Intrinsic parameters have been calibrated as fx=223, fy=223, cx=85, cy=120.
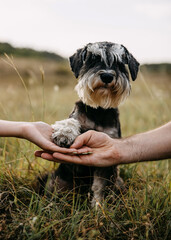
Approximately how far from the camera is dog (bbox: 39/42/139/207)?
2723 millimetres

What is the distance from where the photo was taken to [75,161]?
2453 mm

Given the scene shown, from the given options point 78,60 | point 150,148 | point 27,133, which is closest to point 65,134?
point 27,133

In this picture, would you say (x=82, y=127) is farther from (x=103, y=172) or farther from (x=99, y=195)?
(x=99, y=195)

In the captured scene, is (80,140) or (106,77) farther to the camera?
(106,77)

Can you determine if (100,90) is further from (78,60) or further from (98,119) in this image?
(78,60)

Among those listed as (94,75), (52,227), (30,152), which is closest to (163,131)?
(94,75)

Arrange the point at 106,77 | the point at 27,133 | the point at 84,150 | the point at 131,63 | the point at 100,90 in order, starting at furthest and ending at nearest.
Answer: the point at 131,63
the point at 100,90
the point at 106,77
the point at 84,150
the point at 27,133

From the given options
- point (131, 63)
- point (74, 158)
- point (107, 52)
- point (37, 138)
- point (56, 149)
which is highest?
point (107, 52)

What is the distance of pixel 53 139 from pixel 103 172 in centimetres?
79

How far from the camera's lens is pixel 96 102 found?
2.87 metres

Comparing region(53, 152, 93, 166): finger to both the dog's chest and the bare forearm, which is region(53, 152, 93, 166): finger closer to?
the bare forearm

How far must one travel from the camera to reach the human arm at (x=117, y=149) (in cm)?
249

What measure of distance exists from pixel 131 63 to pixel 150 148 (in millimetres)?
1276

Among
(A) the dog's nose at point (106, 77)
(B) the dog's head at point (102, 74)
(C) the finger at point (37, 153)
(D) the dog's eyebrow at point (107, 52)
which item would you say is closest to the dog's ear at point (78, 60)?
(B) the dog's head at point (102, 74)
